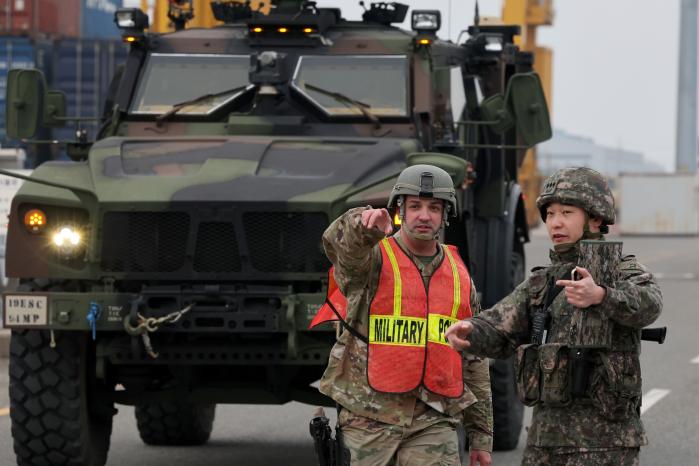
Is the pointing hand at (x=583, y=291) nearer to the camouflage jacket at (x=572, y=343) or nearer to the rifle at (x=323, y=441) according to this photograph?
the camouflage jacket at (x=572, y=343)

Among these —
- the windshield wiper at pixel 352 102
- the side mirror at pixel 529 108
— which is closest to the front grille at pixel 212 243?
the windshield wiper at pixel 352 102

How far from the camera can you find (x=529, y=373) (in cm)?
568

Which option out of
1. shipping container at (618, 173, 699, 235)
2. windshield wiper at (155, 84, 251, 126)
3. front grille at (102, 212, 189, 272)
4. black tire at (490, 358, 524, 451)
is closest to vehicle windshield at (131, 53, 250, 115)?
windshield wiper at (155, 84, 251, 126)

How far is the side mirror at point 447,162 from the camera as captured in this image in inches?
370

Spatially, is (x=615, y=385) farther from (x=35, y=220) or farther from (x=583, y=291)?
(x=35, y=220)

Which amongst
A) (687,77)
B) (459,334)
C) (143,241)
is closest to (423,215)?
(459,334)

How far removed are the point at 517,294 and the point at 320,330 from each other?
10.4 ft

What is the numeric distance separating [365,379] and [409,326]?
240mm

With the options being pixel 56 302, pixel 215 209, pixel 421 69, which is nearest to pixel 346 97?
pixel 421 69

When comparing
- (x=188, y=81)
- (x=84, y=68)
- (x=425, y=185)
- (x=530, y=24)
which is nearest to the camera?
(x=425, y=185)

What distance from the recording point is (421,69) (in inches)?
420

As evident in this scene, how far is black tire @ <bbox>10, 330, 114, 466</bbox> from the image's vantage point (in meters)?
9.12

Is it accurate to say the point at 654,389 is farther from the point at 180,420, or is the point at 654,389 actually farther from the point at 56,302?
the point at 56,302

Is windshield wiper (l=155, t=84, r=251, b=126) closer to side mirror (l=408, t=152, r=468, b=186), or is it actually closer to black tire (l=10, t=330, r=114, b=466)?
side mirror (l=408, t=152, r=468, b=186)
